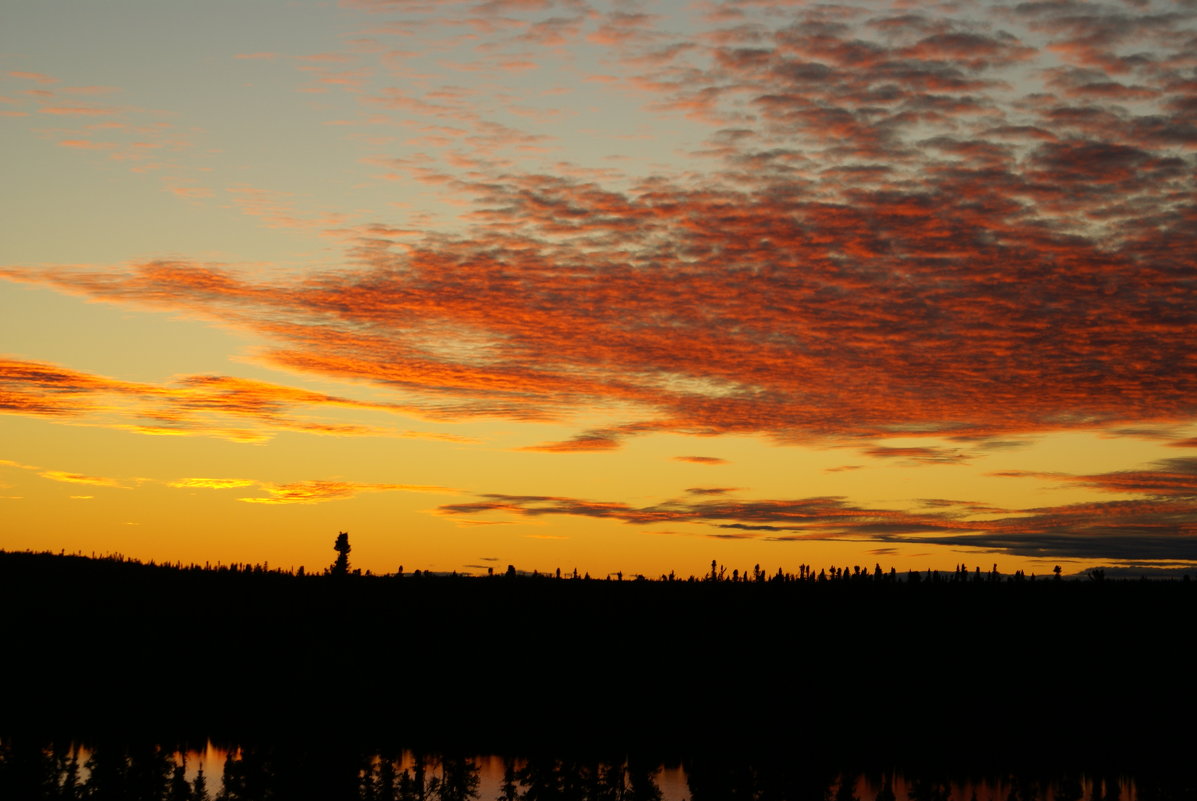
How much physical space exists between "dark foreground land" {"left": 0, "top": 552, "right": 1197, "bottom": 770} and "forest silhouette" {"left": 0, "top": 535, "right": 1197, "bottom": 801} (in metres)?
0.33

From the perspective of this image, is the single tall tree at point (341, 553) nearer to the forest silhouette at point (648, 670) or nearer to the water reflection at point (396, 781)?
the forest silhouette at point (648, 670)

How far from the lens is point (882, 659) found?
5157 inches

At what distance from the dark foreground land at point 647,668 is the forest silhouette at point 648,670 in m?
0.33

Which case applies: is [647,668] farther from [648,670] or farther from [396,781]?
[396,781]

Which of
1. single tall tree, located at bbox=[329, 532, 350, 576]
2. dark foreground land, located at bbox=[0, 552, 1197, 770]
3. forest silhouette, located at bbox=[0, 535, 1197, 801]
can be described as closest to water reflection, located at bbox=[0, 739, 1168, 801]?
forest silhouette, located at bbox=[0, 535, 1197, 801]

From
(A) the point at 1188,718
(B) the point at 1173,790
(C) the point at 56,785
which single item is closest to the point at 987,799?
(B) the point at 1173,790

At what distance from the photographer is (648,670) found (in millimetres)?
127375

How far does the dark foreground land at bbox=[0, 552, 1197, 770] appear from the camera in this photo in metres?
111

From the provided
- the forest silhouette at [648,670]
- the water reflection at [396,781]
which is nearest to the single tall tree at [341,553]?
the forest silhouette at [648,670]

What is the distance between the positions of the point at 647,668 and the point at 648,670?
1.88 feet

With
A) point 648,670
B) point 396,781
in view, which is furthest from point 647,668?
point 396,781

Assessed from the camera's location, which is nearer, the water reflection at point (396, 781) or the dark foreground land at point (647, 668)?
the water reflection at point (396, 781)

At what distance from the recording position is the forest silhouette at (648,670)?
10869cm

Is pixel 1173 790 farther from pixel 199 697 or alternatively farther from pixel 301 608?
pixel 301 608
